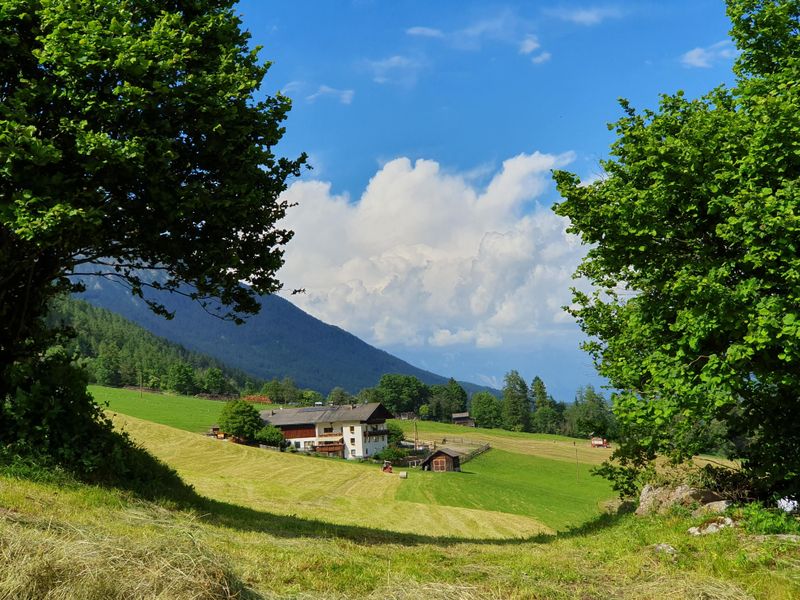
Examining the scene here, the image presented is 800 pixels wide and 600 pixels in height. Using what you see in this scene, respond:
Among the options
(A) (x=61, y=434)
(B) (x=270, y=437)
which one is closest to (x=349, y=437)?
(B) (x=270, y=437)

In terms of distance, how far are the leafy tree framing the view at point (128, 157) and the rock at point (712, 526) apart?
40.7 ft

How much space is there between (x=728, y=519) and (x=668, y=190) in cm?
767

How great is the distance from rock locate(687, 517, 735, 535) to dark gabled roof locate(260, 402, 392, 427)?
379ft

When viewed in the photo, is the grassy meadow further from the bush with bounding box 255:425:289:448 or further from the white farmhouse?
the white farmhouse

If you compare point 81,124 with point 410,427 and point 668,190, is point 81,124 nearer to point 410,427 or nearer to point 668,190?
point 668,190

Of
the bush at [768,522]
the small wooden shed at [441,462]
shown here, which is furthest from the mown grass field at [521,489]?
the bush at [768,522]

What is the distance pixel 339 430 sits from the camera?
421 ft

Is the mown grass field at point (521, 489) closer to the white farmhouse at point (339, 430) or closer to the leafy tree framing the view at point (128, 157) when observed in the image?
the white farmhouse at point (339, 430)

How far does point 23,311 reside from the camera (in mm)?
14969

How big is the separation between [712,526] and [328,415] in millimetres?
123193

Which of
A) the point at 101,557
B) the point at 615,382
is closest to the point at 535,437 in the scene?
the point at 615,382

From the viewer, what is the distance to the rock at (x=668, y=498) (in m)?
14.6

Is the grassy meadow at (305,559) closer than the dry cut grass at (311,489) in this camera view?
Yes

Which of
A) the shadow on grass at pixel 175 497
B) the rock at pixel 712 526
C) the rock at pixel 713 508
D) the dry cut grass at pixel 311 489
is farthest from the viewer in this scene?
the dry cut grass at pixel 311 489
